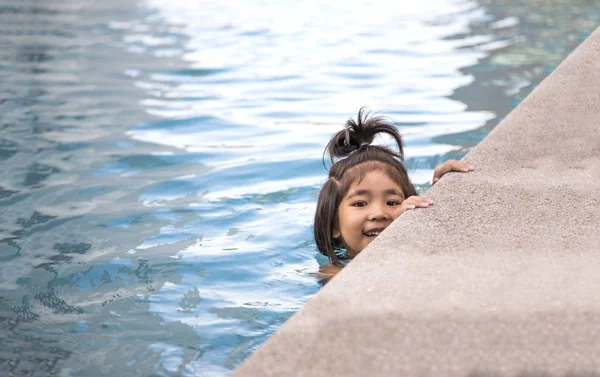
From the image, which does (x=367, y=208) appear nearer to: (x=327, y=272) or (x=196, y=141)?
(x=327, y=272)

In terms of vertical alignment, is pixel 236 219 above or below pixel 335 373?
A: below

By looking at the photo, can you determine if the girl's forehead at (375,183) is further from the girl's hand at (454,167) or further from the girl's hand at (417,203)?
the girl's hand at (417,203)

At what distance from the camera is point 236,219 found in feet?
16.3

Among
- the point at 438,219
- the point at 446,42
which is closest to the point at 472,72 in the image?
the point at 446,42

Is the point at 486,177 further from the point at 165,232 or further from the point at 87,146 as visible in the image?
the point at 87,146

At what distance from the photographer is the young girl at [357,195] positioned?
13.1 feet

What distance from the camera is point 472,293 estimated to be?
244 centimetres

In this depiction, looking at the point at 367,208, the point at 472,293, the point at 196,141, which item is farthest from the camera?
the point at 196,141

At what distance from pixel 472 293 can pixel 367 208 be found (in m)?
1.59

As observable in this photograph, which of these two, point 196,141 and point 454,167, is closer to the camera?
point 454,167

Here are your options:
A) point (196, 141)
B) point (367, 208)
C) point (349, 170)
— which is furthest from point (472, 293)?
point (196, 141)

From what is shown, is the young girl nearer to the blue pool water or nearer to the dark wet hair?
the dark wet hair

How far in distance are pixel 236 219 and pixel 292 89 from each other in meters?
3.24

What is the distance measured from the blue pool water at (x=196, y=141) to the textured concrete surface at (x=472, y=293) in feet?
2.74
